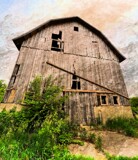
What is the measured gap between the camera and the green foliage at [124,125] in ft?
46.8

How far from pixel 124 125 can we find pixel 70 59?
25.5ft

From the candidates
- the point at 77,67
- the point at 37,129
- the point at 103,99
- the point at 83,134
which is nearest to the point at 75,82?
the point at 77,67

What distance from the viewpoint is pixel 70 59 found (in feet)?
62.4

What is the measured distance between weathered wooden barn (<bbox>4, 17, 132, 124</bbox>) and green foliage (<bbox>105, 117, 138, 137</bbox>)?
0.70 m

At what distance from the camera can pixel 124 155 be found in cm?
1139

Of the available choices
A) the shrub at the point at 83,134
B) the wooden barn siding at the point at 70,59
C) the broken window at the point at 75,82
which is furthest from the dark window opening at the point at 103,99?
the shrub at the point at 83,134

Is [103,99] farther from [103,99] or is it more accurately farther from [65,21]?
[65,21]

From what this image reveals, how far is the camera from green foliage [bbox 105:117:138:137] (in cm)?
1425

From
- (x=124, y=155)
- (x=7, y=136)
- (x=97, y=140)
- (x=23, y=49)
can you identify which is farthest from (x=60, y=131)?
(x=23, y=49)

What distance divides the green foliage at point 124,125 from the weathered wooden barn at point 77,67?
696 mm

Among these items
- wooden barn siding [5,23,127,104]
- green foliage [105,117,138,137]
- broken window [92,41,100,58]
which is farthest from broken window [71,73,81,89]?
broken window [92,41,100,58]

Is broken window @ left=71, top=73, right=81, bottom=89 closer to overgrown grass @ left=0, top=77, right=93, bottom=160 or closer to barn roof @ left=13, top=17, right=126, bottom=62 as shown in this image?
overgrown grass @ left=0, top=77, right=93, bottom=160

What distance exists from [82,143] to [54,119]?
2.31 meters

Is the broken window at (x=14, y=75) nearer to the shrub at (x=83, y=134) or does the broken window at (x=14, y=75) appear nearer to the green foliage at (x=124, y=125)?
the shrub at (x=83, y=134)
